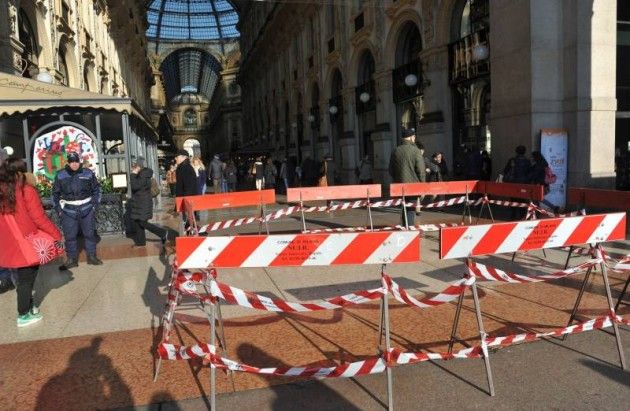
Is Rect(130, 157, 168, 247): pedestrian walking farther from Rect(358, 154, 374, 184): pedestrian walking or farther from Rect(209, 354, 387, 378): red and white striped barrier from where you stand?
Rect(358, 154, 374, 184): pedestrian walking

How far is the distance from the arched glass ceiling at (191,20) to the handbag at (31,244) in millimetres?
84111

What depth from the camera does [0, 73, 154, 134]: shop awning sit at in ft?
33.8

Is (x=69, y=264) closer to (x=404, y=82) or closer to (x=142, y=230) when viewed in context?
(x=142, y=230)

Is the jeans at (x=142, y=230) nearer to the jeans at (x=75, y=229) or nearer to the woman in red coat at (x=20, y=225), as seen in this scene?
the jeans at (x=75, y=229)

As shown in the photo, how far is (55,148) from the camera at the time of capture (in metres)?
11.1

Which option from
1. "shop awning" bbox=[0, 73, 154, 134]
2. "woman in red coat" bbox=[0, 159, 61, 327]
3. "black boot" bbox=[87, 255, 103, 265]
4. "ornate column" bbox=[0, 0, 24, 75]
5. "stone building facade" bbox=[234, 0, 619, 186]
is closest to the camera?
"woman in red coat" bbox=[0, 159, 61, 327]

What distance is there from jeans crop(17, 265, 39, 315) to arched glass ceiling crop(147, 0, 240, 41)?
84293mm

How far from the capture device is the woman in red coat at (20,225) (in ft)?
16.0

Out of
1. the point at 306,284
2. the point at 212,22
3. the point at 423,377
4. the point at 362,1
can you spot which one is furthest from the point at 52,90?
the point at 212,22

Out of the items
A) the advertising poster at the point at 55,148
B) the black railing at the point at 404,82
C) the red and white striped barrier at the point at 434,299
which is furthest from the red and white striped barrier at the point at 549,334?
the black railing at the point at 404,82

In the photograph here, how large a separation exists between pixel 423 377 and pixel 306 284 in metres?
2.81

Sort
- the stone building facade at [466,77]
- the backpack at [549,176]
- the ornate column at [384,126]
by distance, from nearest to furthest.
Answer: the backpack at [549,176]
the stone building facade at [466,77]
the ornate column at [384,126]

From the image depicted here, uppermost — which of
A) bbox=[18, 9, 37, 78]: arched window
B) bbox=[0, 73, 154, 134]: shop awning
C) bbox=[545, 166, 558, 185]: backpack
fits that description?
bbox=[18, 9, 37, 78]: arched window

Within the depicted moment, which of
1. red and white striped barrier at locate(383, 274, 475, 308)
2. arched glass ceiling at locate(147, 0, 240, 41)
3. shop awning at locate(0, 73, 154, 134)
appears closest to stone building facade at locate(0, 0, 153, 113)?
shop awning at locate(0, 73, 154, 134)
